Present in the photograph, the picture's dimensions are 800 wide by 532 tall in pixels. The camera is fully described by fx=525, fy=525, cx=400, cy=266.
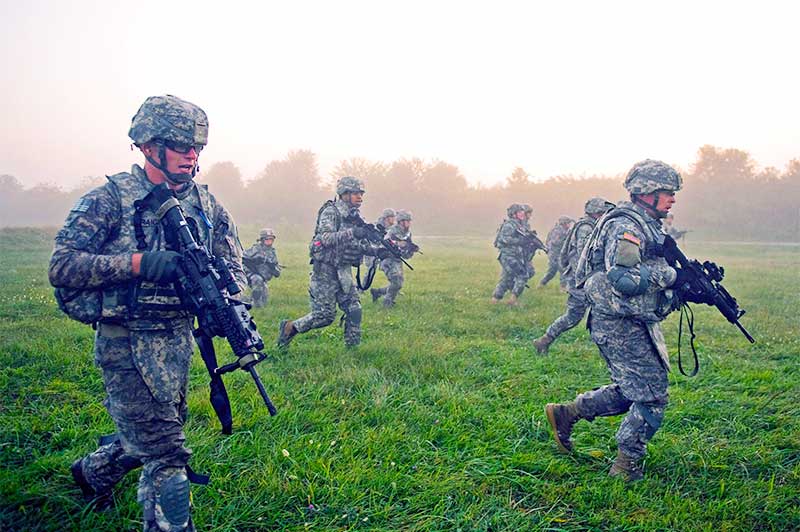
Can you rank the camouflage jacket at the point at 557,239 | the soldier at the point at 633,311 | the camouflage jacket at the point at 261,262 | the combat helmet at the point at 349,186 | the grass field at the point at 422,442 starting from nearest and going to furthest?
the grass field at the point at 422,442 → the soldier at the point at 633,311 → the combat helmet at the point at 349,186 → the camouflage jacket at the point at 261,262 → the camouflage jacket at the point at 557,239

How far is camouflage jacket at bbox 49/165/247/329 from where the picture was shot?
2523 mm

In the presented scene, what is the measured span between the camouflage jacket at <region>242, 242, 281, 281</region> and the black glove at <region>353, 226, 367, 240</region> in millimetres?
4588

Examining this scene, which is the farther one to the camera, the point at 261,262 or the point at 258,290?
the point at 261,262

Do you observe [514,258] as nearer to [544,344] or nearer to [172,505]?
[544,344]

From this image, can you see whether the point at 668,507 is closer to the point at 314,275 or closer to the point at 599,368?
the point at 599,368

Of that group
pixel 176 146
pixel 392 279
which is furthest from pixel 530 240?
pixel 176 146

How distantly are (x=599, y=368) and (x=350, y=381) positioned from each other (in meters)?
3.22

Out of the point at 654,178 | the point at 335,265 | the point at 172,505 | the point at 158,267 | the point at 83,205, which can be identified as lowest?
the point at 172,505

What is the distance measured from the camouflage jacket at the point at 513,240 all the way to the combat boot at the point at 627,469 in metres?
7.75

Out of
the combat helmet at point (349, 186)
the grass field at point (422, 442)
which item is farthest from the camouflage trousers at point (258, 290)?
the combat helmet at point (349, 186)

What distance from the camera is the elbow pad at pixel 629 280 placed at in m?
3.57

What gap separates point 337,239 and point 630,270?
376 centimetres

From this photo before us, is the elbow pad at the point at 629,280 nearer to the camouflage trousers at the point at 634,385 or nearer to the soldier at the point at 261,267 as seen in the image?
the camouflage trousers at the point at 634,385

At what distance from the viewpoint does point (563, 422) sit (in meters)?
4.12
